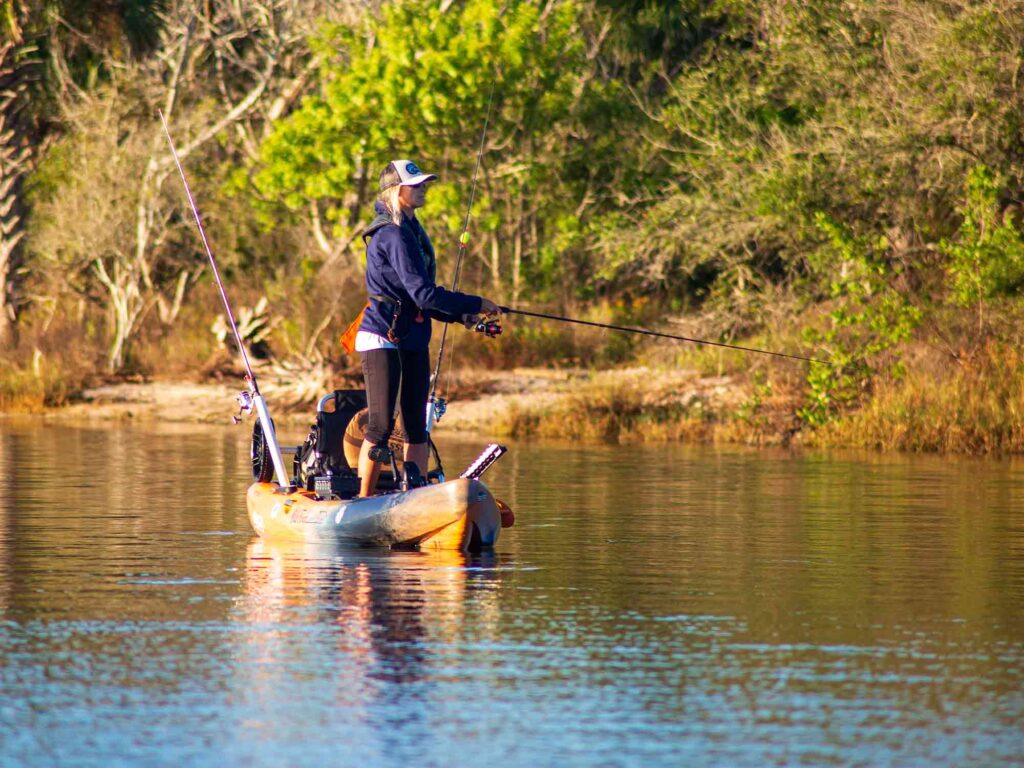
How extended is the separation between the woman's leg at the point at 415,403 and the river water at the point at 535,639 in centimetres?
80

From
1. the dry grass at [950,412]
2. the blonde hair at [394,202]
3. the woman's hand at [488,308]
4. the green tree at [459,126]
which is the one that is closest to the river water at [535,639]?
the woman's hand at [488,308]

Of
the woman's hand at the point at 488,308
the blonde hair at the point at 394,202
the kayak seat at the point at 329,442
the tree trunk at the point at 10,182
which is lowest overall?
the kayak seat at the point at 329,442

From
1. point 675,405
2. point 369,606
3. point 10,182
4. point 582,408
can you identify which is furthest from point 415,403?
point 10,182

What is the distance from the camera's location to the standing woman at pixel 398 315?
11.9m

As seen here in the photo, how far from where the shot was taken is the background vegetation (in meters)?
22.1

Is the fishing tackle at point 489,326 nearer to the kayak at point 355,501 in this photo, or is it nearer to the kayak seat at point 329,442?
the kayak at point 355,501

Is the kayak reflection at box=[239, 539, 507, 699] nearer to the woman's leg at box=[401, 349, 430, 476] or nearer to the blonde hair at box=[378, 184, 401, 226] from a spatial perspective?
the woman's leg at box=[401, 349, 430, 476]

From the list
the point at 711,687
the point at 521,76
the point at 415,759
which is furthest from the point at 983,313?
the point at 415,759

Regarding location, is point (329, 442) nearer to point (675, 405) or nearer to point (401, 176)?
point (401, 176)

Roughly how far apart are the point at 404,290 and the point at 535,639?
3714mm

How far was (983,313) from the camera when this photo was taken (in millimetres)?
22141

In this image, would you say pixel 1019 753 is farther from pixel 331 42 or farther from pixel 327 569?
pixel 331 42

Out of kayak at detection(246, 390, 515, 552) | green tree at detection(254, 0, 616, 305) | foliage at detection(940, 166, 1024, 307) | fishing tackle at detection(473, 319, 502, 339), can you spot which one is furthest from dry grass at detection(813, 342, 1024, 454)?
fishing tackle at detection(473, 319, 502, 339)

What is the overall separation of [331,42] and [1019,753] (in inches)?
965
